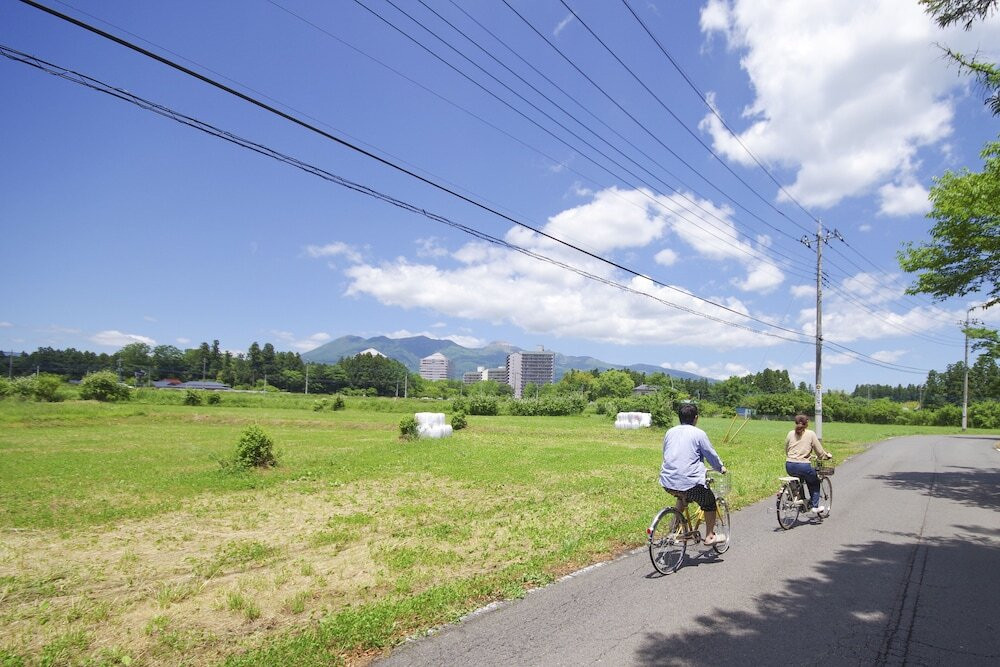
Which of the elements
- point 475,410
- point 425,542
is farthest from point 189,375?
point 425,542

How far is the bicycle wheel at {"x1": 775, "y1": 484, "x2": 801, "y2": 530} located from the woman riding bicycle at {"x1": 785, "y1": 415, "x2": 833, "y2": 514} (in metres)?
0.37

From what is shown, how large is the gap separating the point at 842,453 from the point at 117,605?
3115 cm

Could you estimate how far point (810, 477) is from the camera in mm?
9555

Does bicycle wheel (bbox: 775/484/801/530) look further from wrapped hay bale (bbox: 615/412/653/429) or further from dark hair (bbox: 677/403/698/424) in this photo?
wrapped hay bale (bbox: 615/412/653/429)

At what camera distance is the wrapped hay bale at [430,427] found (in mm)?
28006

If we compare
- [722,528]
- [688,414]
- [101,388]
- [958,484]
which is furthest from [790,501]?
[101,388]

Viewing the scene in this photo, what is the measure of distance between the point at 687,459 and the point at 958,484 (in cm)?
1433

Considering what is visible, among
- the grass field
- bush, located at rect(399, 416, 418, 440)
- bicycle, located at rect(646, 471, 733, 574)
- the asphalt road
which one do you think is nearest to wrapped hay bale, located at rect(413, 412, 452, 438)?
bush, located at rect(399, 416, 418, 440)

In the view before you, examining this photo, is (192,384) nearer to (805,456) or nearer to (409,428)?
(409,428)

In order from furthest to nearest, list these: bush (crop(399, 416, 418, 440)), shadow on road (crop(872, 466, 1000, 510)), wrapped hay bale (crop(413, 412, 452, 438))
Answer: wrapped hay bale (crop(413, 412, 452, 438)) → bush (crop(399, 416, 418, 440)) → shadow on road (crop(872, 466, 1000, 510))

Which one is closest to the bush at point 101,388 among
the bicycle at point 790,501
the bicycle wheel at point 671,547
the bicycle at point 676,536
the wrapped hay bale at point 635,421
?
the wrapped hay bale at point 635,421

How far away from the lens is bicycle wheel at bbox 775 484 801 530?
9.33m

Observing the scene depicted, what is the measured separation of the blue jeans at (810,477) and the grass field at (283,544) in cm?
293

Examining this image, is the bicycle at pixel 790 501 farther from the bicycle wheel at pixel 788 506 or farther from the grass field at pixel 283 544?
the grass field at pixel 283 544
